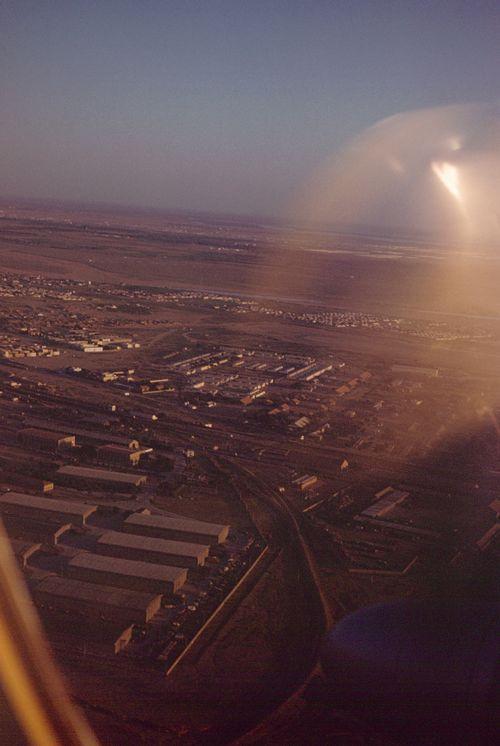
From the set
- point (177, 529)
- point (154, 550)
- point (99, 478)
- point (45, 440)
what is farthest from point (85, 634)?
point (45, 440)

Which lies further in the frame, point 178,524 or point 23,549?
point 178,524

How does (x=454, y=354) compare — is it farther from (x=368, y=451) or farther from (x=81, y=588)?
(x=81, y=588)

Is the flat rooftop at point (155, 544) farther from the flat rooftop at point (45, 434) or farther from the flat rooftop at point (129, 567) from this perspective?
the flat rooftop at point (45, 434)

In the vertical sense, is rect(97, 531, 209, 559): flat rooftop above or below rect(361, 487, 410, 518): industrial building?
below

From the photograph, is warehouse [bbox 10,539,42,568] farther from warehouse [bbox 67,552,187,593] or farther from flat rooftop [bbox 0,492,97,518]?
flat rooftop [bbox 0,492,97,518]

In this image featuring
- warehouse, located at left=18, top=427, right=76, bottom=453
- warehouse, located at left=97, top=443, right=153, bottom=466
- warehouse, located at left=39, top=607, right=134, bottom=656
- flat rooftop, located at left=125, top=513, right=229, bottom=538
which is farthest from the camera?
warehouse, located at left=18, top=427, right=76, bottom=453

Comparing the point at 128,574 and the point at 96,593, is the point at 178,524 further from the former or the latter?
the point at 96,593

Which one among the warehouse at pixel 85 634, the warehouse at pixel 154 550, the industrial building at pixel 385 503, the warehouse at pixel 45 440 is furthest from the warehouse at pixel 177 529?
the warehouse at pixel 45 440

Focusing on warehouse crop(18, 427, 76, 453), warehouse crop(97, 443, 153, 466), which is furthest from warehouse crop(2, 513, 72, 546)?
warehouse crop(18, 427, 76, 453)
